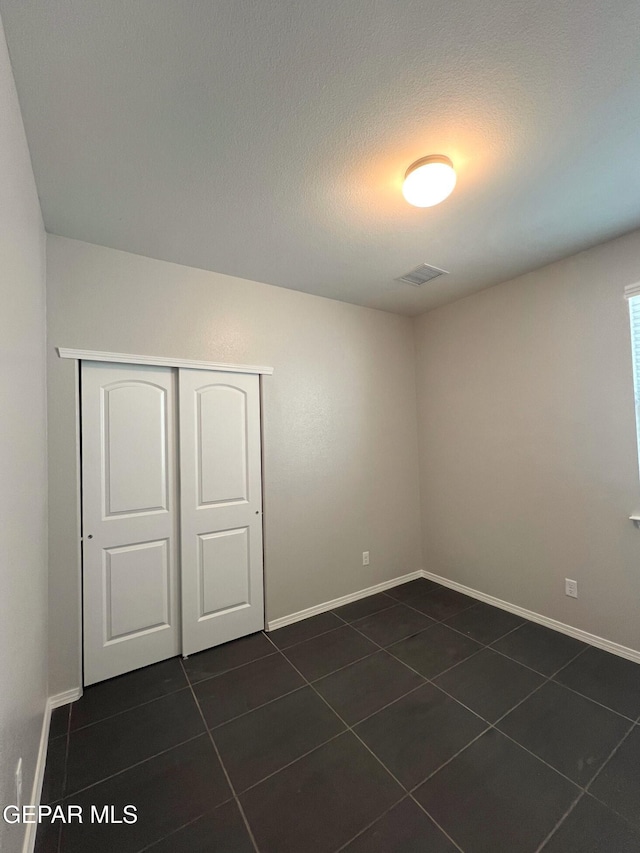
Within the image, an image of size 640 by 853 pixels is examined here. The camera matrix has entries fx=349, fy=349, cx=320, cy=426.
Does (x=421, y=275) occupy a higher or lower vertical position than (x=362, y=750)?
higher

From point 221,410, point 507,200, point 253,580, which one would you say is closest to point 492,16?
point 507,200

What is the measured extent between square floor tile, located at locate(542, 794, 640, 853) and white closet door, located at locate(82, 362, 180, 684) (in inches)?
87.8

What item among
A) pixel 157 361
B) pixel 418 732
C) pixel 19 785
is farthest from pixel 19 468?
pixel 418 732

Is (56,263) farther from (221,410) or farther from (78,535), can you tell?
(78,535)

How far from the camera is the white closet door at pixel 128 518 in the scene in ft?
7.15

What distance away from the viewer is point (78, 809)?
1434 mm

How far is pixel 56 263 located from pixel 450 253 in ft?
8.42

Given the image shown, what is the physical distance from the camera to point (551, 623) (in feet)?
8.77

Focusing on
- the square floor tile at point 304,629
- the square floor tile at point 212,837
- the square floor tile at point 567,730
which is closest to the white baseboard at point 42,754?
the square floor tile at point 212,837

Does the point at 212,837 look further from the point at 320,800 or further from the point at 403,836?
the point at 403,836

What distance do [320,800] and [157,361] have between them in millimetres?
2472

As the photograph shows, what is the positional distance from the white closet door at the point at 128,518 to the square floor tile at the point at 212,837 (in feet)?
3.84

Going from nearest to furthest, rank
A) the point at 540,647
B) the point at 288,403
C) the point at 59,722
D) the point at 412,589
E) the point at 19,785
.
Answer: the point at 19,785 < the point at 59,722 < the point at 540,647 < the point at 288,403 < the point at 412,589

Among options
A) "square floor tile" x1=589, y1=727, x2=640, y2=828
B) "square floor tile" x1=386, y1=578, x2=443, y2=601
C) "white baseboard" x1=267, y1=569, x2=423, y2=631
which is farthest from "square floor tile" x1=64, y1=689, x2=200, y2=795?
"square floor tile" x1=386, y1=578, x2=443, y2=601
